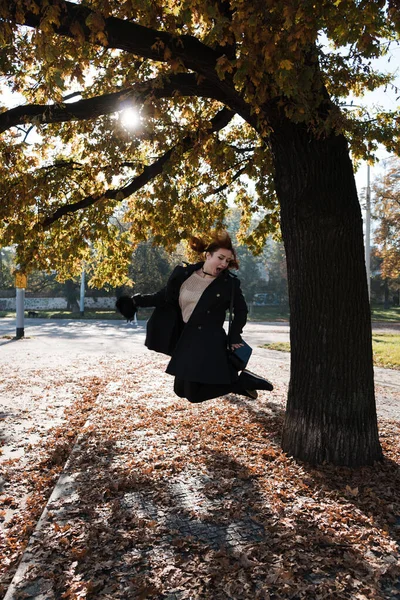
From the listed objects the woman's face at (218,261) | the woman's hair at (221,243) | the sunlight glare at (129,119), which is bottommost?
the woman's face at (218,261)

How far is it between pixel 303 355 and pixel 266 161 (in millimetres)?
3117

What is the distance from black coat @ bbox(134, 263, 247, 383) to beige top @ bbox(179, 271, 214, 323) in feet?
0.15

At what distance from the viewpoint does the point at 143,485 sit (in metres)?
4.62

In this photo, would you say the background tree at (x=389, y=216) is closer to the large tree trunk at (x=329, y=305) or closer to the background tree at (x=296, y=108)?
the background tree at (x=296, y=108)

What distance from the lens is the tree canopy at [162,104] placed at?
175 inches

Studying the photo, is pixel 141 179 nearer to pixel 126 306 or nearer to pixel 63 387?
pixel 126 306

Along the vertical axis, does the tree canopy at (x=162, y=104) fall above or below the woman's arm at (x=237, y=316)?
above

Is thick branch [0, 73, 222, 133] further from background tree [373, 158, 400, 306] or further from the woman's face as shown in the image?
background tree [373, 158, 400, 306]

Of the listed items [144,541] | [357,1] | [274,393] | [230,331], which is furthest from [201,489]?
[274,393]

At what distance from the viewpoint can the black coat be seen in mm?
5016

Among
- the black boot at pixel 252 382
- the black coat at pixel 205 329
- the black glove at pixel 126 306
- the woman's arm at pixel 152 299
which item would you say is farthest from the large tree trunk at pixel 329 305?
the black glove at pixel 126 306

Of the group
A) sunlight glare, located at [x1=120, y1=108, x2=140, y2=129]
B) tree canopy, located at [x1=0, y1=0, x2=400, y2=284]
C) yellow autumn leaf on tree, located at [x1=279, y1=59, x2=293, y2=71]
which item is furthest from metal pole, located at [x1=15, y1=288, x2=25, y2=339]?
yellow autumn leaf on tree, located at [x1=279, y1=59, x2=293, y2=71]

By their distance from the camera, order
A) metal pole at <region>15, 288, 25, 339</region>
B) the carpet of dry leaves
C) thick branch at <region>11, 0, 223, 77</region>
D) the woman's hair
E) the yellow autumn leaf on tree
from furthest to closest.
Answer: metal pole at <region>15, 288, 25, 339</region> → the woman's hair → thick branch at <region>11, 0, 223, 77</region> → the yellow autumn leaf on tree → the carpet of dry leaves

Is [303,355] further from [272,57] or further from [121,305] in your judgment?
[272,57]
